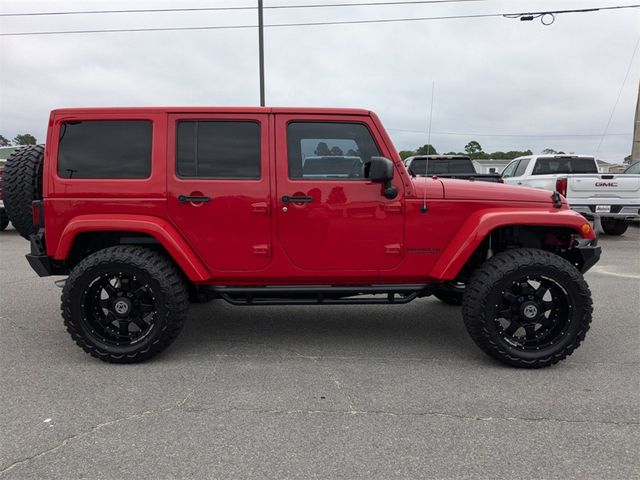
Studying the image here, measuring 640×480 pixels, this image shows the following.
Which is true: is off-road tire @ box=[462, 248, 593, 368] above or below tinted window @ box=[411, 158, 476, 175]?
below

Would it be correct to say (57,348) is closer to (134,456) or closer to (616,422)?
(134,456)

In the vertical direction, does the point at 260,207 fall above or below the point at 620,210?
above

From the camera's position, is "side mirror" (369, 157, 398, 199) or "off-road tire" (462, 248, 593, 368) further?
"off-road tire" (462, 248, 593, 368)

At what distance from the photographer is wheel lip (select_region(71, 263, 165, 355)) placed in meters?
3.49

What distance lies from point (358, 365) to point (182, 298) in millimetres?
1425

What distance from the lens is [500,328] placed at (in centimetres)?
351

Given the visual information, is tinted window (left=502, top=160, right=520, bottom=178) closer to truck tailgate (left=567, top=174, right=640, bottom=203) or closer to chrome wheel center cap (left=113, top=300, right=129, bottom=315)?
truck tailgate (left=567, top=174, right=640, bottom=203)

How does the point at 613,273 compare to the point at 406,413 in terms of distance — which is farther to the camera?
the point at 613,273

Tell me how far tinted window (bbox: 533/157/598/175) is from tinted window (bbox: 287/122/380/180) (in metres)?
8.75

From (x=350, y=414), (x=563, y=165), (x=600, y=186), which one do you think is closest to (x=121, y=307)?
(x=350, y=414)

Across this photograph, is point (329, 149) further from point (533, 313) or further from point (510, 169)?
point (510, 169)

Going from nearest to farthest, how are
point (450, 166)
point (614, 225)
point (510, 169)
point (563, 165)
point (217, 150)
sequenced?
point (217, 150)
point (450, 166)
point (614, 225)
point (563, 165)
point (510, 169)

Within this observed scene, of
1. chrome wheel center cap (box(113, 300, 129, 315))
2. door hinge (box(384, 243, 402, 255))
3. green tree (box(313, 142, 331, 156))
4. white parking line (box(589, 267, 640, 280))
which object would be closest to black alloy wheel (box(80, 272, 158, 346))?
chrome wheel center cap (box(113, 300, 129, 315))

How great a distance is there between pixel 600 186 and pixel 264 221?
861cm
